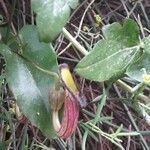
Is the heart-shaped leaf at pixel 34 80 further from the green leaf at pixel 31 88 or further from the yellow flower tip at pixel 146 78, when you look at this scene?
the yellow flower tip at pixel 146 78

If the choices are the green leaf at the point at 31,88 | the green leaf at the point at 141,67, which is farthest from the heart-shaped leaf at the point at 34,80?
the green leaf at the point at 141,67

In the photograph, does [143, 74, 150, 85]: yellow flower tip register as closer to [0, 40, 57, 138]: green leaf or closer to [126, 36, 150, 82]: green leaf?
[126, 36, 150, 82]: green leaf

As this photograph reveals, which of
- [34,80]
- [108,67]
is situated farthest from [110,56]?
[34,80]

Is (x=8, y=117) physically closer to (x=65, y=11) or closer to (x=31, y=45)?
(x=31, y=45)

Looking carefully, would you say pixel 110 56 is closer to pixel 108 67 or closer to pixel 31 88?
pixel 108 67

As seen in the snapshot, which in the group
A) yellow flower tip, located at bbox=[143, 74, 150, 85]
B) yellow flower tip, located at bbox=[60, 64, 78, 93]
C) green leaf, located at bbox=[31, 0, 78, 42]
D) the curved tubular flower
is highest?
green leaf, located at bbox=[31, 0, 78, 42]

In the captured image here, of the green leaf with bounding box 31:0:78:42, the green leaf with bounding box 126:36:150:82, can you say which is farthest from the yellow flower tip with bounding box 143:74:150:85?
the green leaf with bounding box 31:0:78:42

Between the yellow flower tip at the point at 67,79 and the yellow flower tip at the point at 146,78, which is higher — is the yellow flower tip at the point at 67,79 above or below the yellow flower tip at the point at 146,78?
above

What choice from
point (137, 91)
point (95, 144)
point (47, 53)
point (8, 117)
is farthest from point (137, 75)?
point (95, 144)
